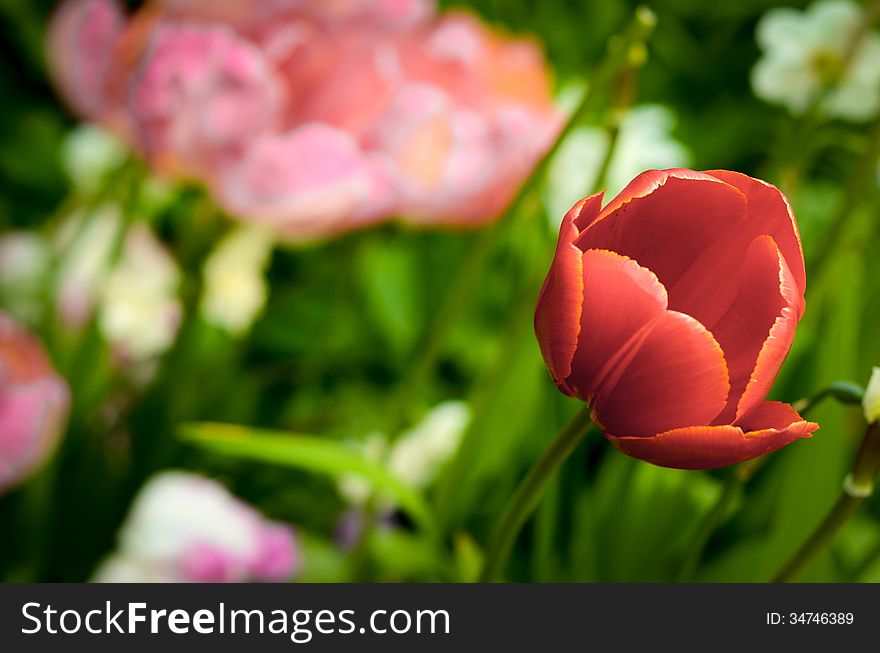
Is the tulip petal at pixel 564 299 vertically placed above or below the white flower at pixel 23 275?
above

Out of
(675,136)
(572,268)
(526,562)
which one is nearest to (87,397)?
(526,562)

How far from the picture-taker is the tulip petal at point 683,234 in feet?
0.59

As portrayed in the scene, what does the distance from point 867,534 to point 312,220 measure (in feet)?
1.00

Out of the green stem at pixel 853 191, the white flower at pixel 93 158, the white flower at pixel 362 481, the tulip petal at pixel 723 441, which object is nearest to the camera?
the tulip petal at pixel 723 441

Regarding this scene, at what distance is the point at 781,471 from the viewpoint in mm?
376

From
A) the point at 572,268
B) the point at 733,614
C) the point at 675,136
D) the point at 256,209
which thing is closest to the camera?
the point at 572,268

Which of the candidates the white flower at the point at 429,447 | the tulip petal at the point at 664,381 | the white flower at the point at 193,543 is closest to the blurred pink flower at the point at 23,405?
the white flower at the point at 193,543

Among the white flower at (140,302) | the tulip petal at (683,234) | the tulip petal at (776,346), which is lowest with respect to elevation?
the white flower at (140,302)

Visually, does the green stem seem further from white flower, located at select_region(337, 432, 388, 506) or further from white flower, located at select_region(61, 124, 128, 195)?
white flower, located at select_region(61, 124, 128, 195)

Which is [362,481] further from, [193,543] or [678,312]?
[678,312]

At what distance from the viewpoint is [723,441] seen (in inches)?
6.4

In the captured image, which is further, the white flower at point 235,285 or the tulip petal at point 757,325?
the white flower at point 235,285

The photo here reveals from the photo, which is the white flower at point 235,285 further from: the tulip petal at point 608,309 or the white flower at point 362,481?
the tulip petal at point 608,309

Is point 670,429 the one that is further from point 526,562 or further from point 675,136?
point 675,136
